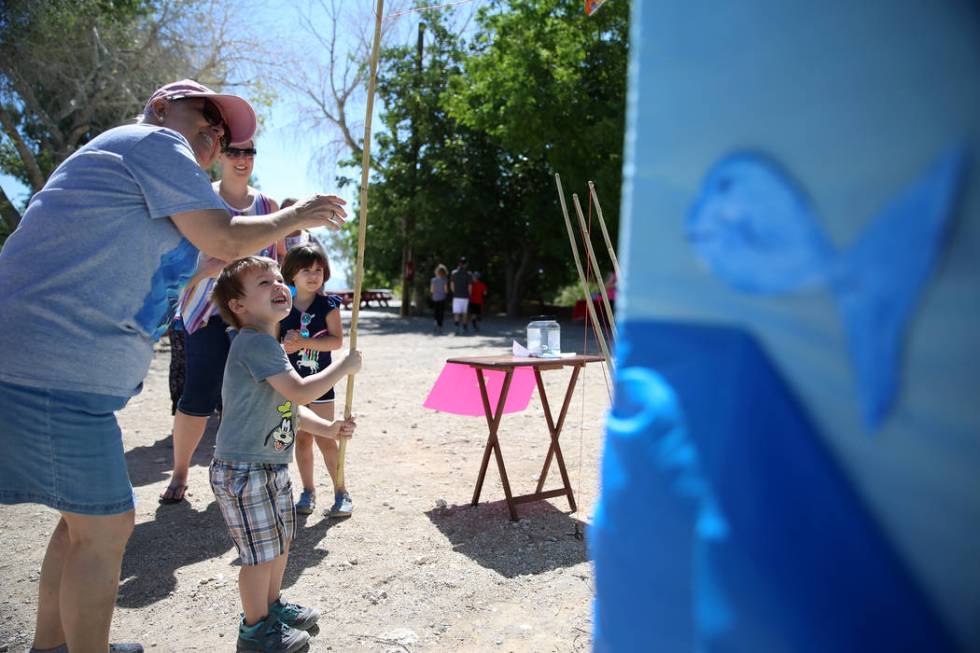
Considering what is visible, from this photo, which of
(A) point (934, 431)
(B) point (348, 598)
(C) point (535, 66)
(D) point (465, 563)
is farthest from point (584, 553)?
(C) point (535, 66)

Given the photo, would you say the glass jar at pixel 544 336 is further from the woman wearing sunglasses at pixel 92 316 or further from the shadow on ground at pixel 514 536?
the woman wearing sunglasses at pixel 92 316

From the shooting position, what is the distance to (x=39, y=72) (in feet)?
41.5

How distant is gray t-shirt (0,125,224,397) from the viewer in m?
1.98

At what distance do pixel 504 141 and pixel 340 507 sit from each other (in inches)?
622

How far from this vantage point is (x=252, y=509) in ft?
8.23

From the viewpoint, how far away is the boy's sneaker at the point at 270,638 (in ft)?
8.19

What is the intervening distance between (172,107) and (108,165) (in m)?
0.40

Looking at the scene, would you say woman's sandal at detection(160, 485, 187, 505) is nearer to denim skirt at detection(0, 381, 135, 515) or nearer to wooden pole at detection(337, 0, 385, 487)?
wooden pole at detection(337, 0, 385, 487)

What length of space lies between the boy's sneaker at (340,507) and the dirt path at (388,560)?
0.21 feet

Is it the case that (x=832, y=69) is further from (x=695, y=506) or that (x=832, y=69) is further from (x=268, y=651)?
(x=268, y=651)

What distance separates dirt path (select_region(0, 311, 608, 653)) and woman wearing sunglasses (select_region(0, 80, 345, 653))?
0.80 m

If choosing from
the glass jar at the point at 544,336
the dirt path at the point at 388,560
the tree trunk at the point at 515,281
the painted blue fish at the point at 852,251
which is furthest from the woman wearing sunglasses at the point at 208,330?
the tree trunk at the point at 515,281

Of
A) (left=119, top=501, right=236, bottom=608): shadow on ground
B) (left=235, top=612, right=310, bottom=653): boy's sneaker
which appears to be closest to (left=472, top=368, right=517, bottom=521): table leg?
(left=119, top=501, right=236, bottom=608): shadow on ground

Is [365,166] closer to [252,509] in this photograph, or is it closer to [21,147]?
[252,509]
